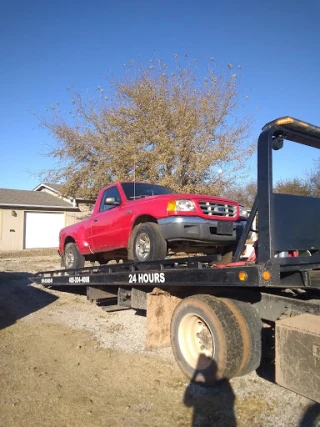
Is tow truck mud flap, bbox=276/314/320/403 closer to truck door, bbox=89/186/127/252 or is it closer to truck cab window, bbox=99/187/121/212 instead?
truck door, bbox=89/186/127/252

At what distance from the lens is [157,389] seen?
396 cm

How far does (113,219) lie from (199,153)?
41.1 ft

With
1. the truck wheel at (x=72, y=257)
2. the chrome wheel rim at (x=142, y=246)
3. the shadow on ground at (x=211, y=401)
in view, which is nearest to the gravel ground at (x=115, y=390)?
the shadow on ground at (x=211, y=401)

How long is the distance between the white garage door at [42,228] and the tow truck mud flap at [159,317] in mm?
21201

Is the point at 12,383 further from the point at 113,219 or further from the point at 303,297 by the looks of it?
the point at 303,297

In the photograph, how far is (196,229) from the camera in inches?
193

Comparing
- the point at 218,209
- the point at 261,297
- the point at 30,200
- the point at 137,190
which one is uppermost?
the point at 30,200

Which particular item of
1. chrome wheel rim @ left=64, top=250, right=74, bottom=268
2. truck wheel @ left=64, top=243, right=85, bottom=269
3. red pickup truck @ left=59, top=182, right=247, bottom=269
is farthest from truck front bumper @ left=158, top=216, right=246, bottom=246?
chrome wheel rim @ left=64, top=250, right=74, bottom=268

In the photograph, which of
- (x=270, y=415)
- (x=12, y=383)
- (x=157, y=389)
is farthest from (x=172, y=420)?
(x=12, y=383)

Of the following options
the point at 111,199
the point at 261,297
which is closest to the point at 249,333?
the point at 261,297

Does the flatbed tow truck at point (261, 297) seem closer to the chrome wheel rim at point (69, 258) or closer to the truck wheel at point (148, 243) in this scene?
the truck wheel at point (148, 243)

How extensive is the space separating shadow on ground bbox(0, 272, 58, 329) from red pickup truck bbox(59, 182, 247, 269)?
2111 millimetres

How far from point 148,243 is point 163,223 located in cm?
44

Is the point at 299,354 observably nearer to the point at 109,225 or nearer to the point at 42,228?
the point at 109,225
